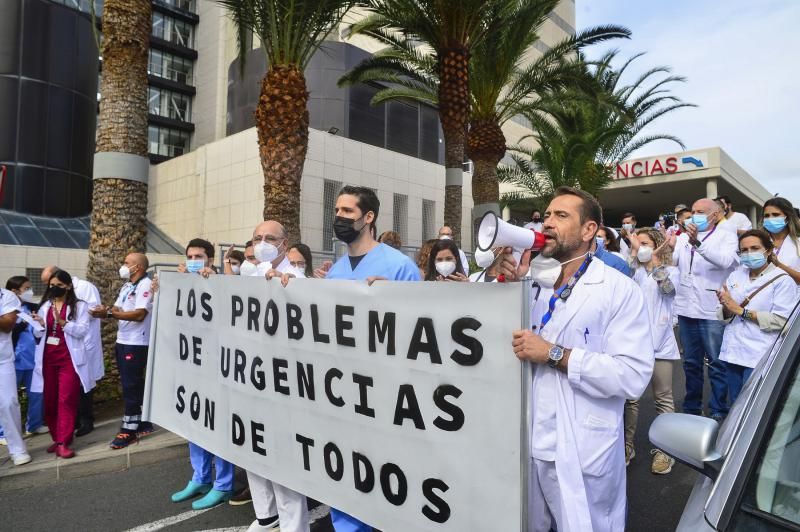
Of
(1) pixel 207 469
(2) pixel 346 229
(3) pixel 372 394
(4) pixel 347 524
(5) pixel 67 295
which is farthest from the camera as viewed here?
(5) pixel 67 295

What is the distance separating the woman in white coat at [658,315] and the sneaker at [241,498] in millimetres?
2906

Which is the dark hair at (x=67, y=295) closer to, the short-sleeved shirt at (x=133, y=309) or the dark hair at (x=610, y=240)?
the short-sleeved shirt at (x=133, y=309)

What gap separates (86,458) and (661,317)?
5.13m

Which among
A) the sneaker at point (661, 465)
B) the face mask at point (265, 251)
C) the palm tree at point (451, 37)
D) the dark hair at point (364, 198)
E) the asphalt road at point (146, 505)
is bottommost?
the asphalt road at point (146, 505)

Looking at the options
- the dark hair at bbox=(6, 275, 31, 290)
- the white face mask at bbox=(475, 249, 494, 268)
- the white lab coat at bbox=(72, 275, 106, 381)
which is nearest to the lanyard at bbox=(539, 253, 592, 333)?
the white face mask at bbox=(475, 249, 494, 268)

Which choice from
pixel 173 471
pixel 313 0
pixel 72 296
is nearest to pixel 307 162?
pixel 313 0

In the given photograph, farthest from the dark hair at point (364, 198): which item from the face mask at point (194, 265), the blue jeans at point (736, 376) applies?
the blue jeans at point (736, 376)

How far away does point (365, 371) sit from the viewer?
262 centimetres

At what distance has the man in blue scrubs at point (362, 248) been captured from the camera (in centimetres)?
300

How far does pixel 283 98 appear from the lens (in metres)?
8.55

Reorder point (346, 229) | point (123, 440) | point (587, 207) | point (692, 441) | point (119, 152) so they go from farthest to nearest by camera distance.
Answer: point (119, 152) → point (123, 440) → point (346, 229) → point (587, 207) → point (692, 441)

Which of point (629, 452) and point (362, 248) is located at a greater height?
point (362, 248)

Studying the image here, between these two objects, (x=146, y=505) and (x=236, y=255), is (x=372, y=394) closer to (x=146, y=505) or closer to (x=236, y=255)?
(x=146, y=505)

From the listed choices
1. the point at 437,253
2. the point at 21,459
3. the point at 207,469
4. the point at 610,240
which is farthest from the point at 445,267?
the point at 21,459
